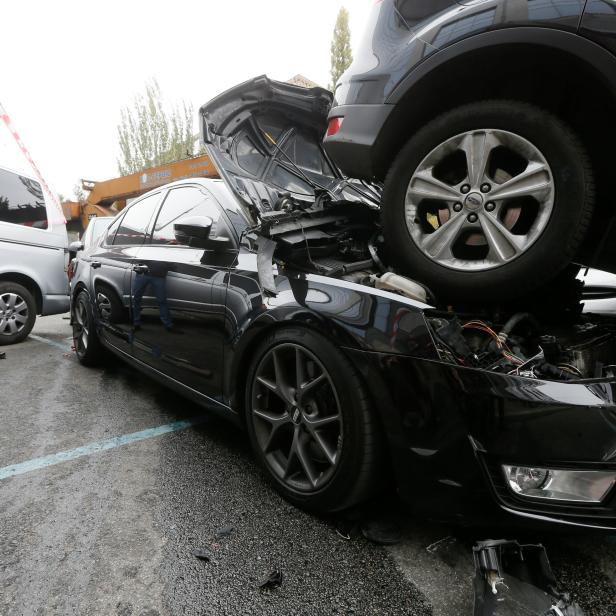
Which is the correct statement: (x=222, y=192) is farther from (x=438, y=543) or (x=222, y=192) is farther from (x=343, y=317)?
(x=438, y=543)

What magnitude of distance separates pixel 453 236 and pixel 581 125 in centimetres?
65

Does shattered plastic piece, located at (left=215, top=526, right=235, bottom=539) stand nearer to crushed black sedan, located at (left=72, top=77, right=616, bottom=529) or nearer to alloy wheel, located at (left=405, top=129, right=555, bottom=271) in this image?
crushed black sedan, located at (left=72, top=77, right=616, bottom=529)

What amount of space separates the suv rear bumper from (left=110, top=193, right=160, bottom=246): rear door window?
63.5 inches

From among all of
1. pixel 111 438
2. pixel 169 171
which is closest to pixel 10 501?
pixel 111 438

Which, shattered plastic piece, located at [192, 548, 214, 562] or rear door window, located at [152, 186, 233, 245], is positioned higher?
rear door window, located at [152, 186, 233, 245]

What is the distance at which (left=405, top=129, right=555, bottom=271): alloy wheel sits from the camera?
1615 millimetres

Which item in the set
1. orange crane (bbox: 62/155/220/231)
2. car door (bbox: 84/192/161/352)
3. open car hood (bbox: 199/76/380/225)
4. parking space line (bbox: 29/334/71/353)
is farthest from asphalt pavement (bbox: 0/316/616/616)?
orange crane (bbox: 62/155/220/231)

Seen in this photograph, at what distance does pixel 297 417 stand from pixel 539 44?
1.63 m

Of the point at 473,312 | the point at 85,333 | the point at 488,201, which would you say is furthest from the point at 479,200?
the point at 85,333

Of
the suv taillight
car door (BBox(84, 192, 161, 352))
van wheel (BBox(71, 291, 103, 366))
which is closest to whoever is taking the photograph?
the suv taillight

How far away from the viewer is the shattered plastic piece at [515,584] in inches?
44.6

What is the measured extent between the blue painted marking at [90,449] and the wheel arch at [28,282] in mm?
3789

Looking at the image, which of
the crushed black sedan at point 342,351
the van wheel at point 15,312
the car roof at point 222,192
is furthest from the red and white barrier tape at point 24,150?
the car roof at point 222,192

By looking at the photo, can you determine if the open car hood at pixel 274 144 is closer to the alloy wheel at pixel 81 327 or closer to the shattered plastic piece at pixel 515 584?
the shattered plastic piece at pixel 515 584
